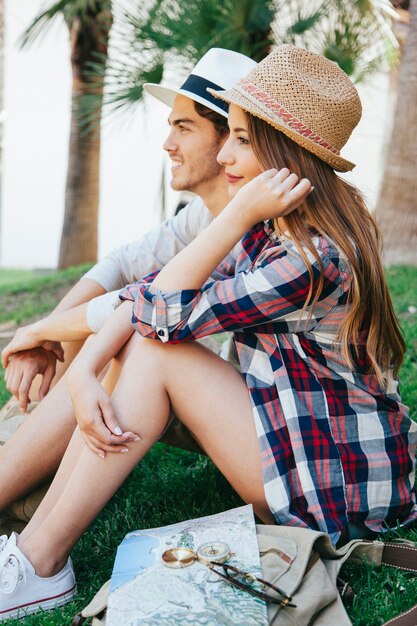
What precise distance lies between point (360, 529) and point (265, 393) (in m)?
0.47

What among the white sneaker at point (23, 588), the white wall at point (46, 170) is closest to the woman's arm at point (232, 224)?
the white sneaker at point (23, 588)

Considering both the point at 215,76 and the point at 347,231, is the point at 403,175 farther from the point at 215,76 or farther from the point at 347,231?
the point at 347,231

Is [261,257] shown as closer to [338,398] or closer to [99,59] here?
[338,398]

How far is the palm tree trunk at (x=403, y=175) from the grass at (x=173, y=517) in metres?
2.22

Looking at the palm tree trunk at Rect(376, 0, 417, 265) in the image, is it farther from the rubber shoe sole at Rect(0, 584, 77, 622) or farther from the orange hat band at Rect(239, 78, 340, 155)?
the rubber shoe sole at Rect(0, 584, 77, 622)

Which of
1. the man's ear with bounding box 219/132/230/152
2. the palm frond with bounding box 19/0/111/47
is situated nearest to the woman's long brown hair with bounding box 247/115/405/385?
the man's ear with bounding box 219/132/230/152

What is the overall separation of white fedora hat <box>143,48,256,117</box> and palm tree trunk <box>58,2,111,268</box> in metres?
4.00

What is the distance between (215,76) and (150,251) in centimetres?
80

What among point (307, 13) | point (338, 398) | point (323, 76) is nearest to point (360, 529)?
point (338, 398)

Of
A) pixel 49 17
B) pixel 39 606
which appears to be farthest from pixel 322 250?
pixel 49 17

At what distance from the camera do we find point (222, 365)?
2.00m

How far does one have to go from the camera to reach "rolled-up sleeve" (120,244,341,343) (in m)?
1.87

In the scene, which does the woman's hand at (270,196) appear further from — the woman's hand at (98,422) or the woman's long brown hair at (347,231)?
the woman's hand at (98,422)

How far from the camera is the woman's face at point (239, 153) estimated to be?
2084mm
